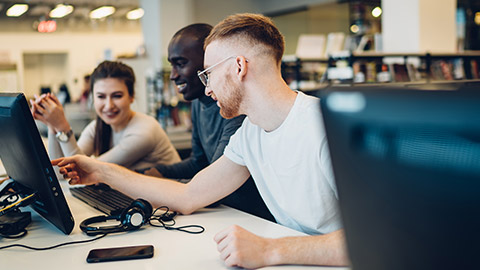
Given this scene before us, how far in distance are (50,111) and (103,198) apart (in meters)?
0.66

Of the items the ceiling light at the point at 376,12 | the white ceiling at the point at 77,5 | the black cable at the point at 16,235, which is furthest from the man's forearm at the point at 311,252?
the white ceiling at the point at 77,5

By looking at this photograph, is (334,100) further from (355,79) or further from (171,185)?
(355,79)

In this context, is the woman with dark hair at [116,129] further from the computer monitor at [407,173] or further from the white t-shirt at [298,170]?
the computer monitor at [407,173]

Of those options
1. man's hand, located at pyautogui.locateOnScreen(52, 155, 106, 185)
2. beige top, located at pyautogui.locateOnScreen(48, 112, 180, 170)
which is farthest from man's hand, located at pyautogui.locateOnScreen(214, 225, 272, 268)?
beige top, located at pyautogui.locateOnScreen(48, 112, 180, 170)

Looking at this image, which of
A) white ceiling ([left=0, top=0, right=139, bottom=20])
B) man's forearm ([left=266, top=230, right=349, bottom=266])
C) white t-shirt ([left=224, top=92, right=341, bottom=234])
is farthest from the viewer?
white ceiling ([left=0, top=0, right=139, bottom=20])

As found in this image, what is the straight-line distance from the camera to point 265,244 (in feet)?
3.49

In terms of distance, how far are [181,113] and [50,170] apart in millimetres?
5393

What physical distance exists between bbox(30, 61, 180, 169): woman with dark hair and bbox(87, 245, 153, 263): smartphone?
4.00 feet

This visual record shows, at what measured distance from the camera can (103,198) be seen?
5.83 ft

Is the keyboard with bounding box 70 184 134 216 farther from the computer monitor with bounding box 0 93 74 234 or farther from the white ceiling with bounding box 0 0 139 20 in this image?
the white ceiling with bounding box 0 0 139 20

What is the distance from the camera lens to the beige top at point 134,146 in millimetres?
2367

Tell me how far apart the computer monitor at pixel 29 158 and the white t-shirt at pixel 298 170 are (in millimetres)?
572

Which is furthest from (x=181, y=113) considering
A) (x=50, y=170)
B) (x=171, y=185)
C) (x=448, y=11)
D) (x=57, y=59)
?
(x=57, y=59)

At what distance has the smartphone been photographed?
1.13 meters
